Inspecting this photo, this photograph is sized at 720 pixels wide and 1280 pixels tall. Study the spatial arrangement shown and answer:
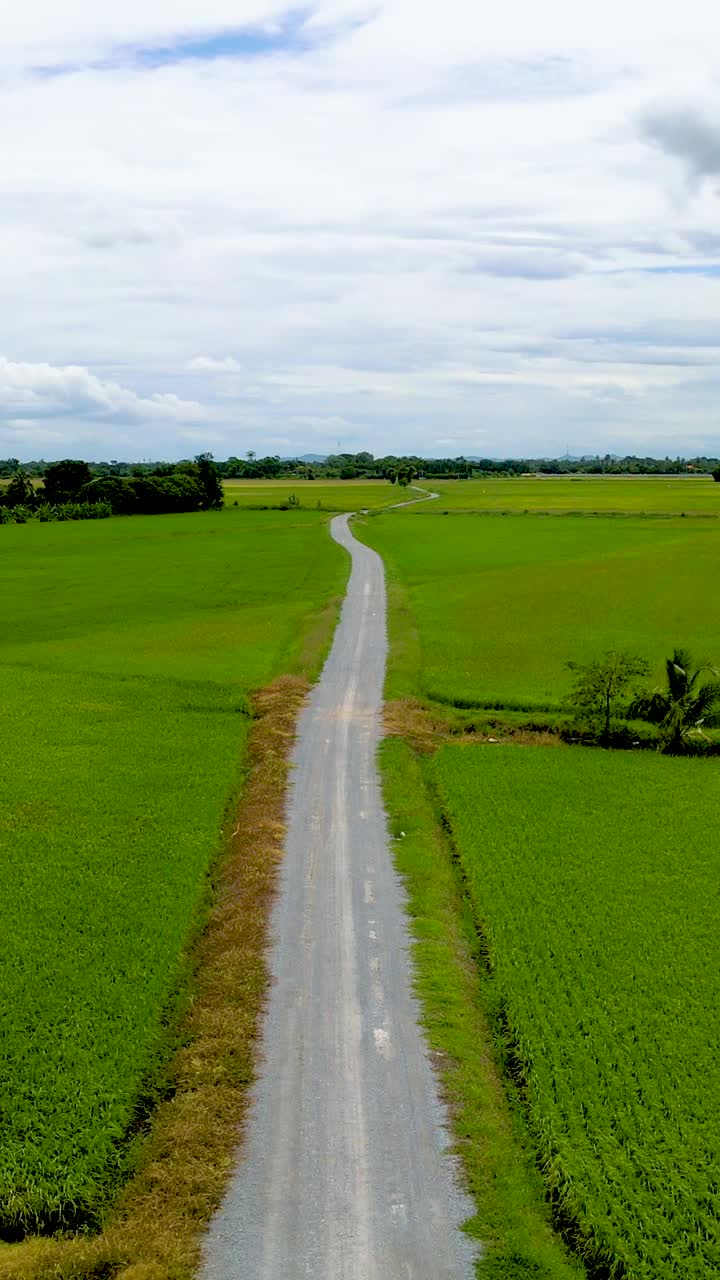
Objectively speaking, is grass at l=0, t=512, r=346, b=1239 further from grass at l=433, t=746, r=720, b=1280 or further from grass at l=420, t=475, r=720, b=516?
grass at l=420, t=475, r=720, b=516

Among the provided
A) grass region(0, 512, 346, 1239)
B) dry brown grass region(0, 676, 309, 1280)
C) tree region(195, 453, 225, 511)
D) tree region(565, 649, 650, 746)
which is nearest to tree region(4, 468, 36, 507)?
tree region(195, 453, 225, 511)

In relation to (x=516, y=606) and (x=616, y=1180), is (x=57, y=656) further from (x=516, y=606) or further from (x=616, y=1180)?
(x=616, y=1180)

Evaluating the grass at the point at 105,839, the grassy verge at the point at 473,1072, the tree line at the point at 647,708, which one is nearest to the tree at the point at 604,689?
the tree line at the point at 647,708

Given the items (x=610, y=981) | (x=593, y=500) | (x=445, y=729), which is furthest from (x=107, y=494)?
(x=610, y=981)

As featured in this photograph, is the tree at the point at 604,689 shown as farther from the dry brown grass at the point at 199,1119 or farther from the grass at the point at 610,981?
the dry brown grass at the point at 199,1119

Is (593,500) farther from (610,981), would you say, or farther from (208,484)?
(610,981)

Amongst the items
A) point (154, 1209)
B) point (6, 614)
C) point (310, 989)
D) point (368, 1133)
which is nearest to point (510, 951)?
point (310, 989)
